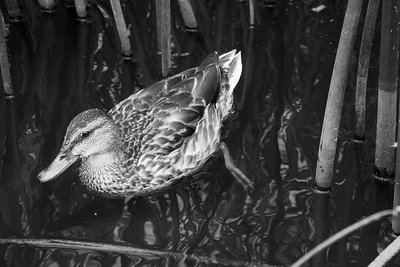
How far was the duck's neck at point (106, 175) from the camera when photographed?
237 inches

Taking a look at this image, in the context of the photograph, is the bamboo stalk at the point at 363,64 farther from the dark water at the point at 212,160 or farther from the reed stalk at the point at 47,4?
the reed stalk at the point at 47,4

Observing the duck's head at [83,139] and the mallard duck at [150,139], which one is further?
the mallard duck at [150,139]

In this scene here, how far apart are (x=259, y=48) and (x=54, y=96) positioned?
190 centimetres

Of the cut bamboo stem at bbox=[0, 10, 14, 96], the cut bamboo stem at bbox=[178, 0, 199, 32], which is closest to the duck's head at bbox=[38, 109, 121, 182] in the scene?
the cut bamboo stem at bbox=[0, 10, 14, 96]

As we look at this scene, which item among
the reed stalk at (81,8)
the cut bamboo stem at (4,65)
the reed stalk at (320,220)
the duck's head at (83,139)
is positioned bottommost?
the reed stalk at (320,220)

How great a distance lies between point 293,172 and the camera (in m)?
6.02

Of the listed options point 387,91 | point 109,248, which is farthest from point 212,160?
point 387,91

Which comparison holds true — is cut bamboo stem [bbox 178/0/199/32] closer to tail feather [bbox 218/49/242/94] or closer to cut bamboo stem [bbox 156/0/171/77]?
cut bamboo stem [bbox 156/0/171/77]

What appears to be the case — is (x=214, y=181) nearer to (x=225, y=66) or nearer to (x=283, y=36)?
(x=225, y=66)

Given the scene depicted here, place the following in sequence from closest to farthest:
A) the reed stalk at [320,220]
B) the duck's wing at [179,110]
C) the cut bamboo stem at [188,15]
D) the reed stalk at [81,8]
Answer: the reed stalk at [320,220], the duck's wing at [179,110], the cut bamboo stem at [188,15], the reed stalk at [81,8]

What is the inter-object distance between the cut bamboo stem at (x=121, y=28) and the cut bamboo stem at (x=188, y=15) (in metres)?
0.56

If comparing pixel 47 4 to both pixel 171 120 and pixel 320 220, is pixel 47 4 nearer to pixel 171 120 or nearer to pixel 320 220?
pixel 171 120

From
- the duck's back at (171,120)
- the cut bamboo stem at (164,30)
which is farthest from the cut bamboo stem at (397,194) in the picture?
the cut bamboo stem at (164,30)

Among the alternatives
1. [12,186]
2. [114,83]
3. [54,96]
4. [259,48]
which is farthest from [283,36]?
[12,186]
